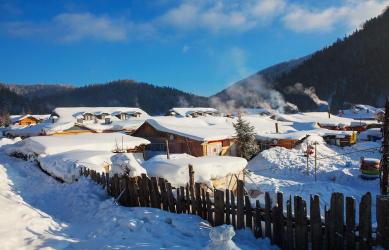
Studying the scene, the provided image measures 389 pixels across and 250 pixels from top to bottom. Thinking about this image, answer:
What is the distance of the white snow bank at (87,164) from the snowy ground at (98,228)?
51.0 inches

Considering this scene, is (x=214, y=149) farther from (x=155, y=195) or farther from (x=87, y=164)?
(x=155, y=195)

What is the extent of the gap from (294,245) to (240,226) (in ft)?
4.34

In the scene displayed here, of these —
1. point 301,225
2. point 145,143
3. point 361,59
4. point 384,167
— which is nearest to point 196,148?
point 145,143

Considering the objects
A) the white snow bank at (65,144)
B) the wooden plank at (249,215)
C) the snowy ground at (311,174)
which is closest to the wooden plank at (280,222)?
the wooden plank at (249,215)

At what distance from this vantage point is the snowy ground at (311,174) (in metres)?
21.3

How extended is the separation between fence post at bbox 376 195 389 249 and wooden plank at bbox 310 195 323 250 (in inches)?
40.3

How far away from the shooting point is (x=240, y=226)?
8.19 metres

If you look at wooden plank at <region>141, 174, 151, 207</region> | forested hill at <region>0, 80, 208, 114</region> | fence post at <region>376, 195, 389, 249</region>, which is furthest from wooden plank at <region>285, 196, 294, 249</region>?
forested hill at <region>0, 80, 208, 114</region>

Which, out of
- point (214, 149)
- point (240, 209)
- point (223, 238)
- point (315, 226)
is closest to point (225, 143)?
point (214, 149)

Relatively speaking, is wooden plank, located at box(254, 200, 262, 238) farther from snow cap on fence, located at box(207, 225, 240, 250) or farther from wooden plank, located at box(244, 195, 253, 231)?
snow cap on fence, located at box(207, 225, 240, 250)

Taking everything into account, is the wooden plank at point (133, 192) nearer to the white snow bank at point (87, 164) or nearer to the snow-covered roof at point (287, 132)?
the white snow bank at point (87, 164)

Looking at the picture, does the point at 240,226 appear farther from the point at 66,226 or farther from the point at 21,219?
the point at 21,219

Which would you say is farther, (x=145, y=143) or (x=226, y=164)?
(x=145, y=143)

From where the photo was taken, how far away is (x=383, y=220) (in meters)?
6.25
